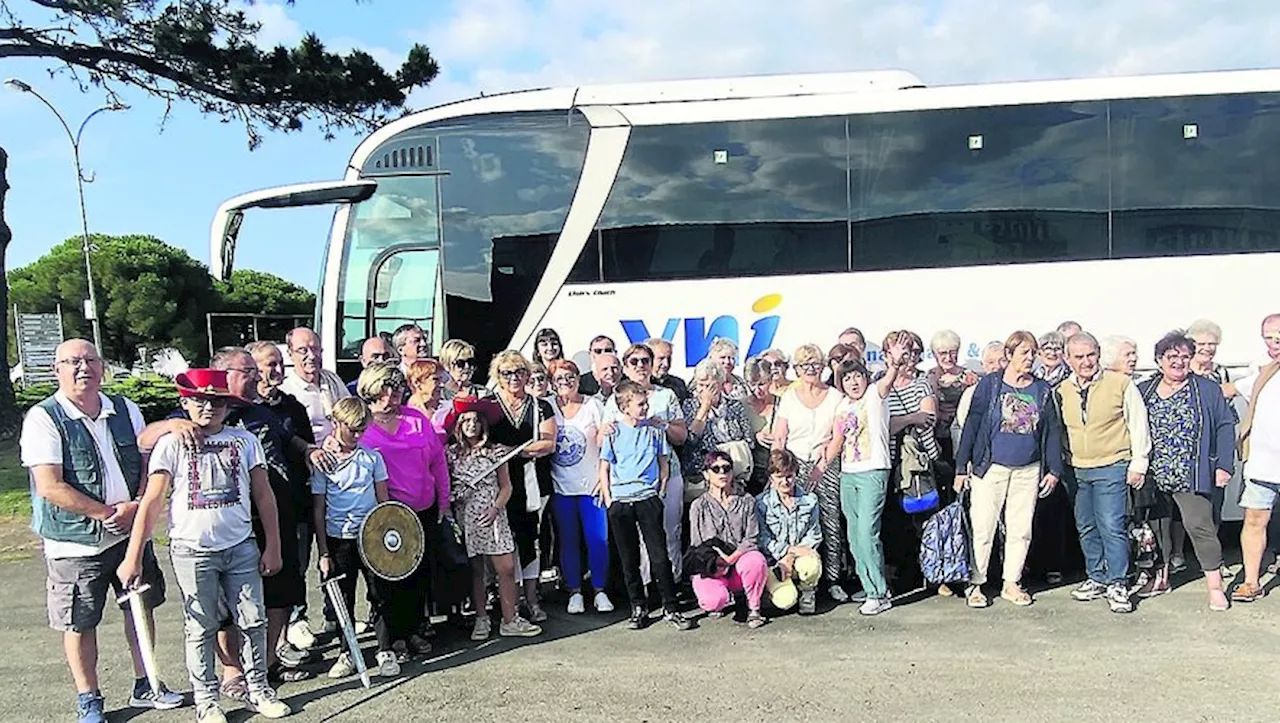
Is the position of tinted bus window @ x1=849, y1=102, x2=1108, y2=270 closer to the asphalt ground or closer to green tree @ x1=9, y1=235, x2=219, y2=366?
the asphalt ground

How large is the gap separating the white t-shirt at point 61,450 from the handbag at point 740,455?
3.54 m

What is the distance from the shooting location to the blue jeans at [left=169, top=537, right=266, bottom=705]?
4.31 m

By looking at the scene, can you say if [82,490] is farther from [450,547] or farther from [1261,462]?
[1261,462]

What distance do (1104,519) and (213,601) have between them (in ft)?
17.7

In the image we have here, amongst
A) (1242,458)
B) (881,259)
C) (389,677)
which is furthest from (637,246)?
(1242,458)

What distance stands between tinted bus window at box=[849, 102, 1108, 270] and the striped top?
1805mm

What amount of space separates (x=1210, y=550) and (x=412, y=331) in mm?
5672

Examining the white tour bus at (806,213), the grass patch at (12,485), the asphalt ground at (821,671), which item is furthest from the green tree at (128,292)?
the asphalt ground at (821,671)

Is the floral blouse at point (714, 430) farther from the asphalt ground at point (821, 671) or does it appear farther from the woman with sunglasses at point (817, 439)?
the asphalt ground at point (821, 671)

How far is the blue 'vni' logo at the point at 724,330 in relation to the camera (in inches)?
303

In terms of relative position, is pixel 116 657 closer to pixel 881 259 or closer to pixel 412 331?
pixel 412 331

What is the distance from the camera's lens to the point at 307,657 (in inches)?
213

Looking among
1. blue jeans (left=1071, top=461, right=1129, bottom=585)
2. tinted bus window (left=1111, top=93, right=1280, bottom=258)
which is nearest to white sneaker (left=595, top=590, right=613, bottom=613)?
blue jeans (left=1071, top=461, right=1129, bottom=585)

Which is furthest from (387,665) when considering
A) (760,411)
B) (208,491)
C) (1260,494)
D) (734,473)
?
(1260,494)
